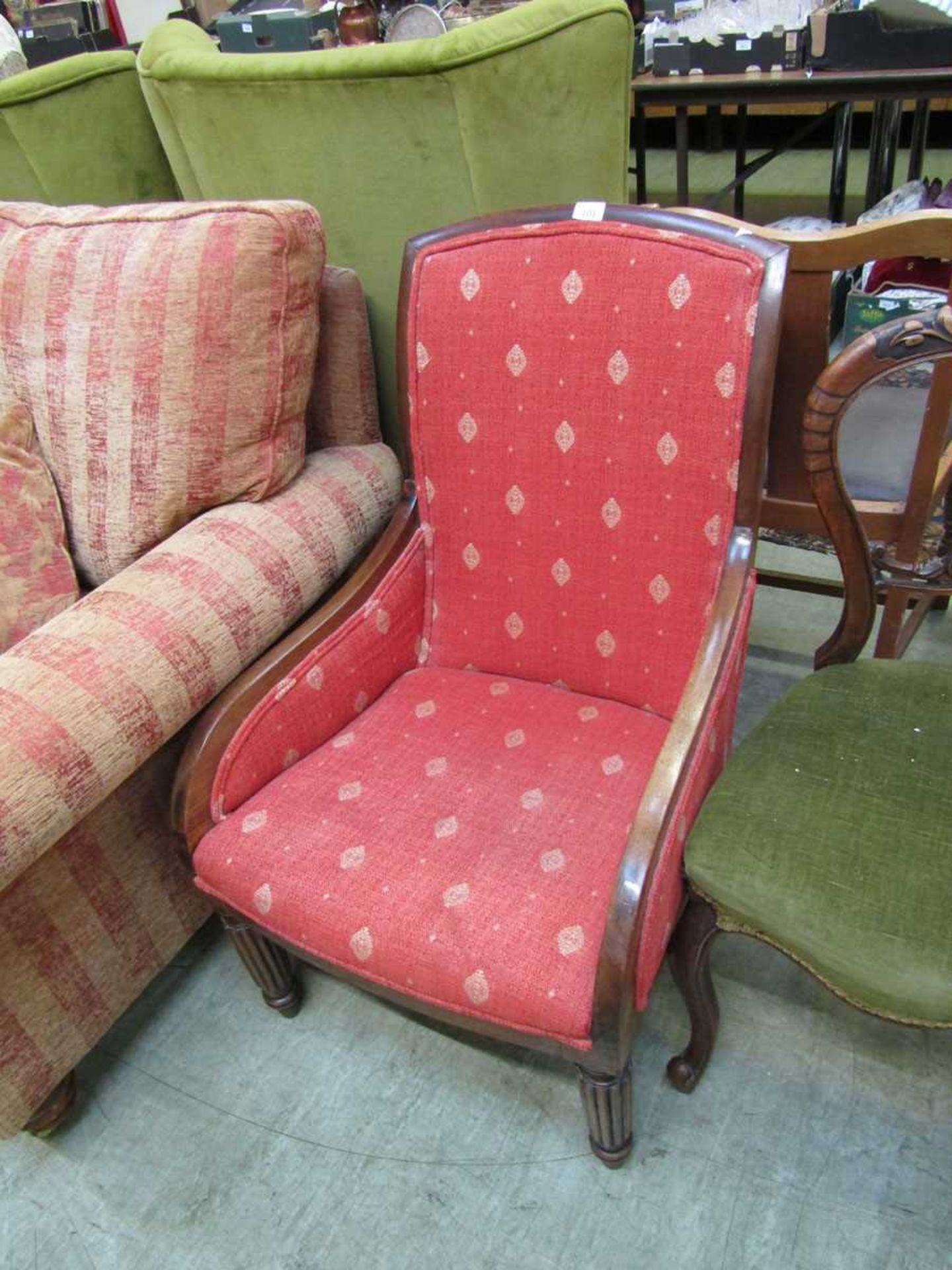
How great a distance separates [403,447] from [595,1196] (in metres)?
0.97

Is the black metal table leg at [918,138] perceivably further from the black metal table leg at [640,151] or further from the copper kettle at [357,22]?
the copper kettle at [357,22]

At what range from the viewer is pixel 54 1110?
3.84 ft

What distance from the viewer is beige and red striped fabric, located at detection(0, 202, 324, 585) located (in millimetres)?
1146

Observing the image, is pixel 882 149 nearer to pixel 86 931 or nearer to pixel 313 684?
pixel 313 684

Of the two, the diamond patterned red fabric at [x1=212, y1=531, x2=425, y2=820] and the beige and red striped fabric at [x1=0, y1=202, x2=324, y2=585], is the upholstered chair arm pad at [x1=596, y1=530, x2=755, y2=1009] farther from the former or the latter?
the beige and red striped fabric at [x1=0, y1=202, x2=324, y2=585]

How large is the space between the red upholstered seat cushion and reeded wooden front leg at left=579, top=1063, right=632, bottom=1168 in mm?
129

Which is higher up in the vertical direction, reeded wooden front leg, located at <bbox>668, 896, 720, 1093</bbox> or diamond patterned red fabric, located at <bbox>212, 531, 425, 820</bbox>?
diamond patterned red fabric, located at <bbox>212, 531, 425, 820</bbox>

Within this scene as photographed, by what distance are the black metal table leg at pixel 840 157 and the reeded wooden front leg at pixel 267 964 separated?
2809 mm

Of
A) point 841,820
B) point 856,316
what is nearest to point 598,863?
point 841,820

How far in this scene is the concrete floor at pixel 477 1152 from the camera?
3.34ft

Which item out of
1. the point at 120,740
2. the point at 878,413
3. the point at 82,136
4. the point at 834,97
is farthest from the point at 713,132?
the point at 120,740

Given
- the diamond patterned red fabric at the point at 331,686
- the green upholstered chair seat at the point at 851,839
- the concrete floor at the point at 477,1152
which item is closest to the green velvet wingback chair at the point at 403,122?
the diamond patterned red fabric at the point at 331,686

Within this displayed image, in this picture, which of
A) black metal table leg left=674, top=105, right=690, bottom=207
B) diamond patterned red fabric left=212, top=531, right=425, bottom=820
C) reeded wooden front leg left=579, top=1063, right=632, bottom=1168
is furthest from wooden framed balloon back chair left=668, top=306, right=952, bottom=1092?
black metal table leg left=674, top=105, right=690, bottom=207

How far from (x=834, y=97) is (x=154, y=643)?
1.93 meters
